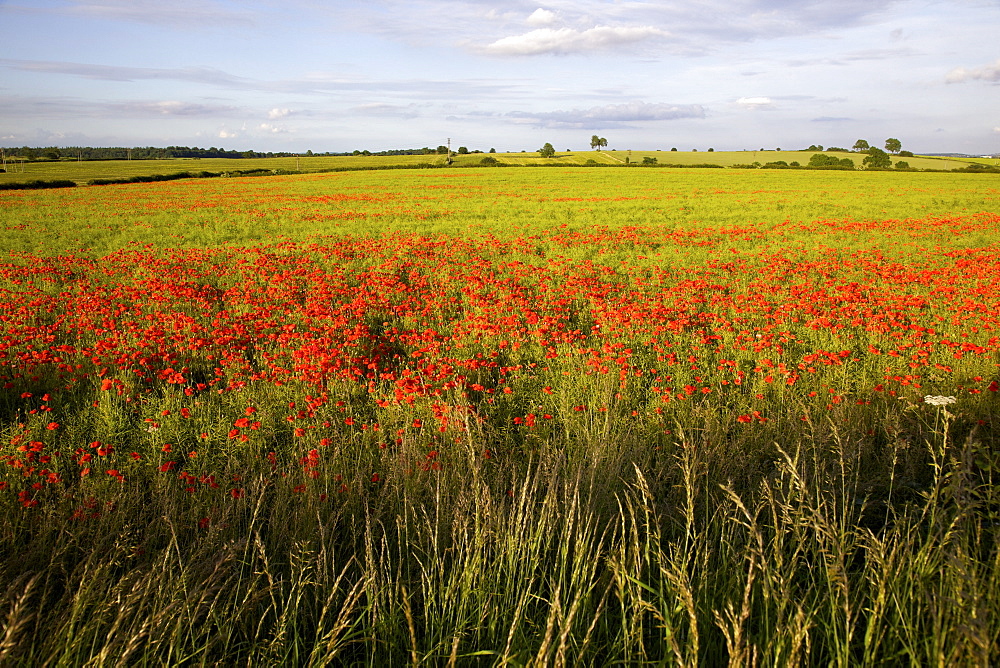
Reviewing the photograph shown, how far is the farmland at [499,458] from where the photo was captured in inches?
86.3

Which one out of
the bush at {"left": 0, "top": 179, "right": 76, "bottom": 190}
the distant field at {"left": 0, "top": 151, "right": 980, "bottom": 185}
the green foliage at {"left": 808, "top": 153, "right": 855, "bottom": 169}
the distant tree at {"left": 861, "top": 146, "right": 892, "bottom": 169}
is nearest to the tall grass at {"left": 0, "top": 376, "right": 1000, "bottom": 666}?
the bush at {"left": 0, "top": 179, "right": 76, "bottom": 190}

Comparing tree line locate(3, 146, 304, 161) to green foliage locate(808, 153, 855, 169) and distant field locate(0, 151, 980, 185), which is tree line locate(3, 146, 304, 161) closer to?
distant field locate(0, 151, 980, 185)

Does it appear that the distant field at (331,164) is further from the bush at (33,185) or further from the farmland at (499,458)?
the farmland at (499,458)

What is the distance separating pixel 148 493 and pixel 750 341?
6.07 m

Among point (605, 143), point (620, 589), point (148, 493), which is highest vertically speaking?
point (605, 143)

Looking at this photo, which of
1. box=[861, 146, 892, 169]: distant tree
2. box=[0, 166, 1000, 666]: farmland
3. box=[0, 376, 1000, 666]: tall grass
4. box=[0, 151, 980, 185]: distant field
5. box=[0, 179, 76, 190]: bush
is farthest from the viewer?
box=[861, 146, 892, 169]: distant tree

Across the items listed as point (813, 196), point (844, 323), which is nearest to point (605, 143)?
point (813, 196)

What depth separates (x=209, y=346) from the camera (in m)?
6.58

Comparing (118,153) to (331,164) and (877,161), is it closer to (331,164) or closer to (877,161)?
(331,164)

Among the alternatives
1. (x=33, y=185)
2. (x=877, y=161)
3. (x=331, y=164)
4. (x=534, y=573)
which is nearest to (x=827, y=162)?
(x=877, y=161)

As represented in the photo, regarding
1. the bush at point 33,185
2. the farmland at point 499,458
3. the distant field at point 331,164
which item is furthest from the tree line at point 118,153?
the farmland at point 499,458

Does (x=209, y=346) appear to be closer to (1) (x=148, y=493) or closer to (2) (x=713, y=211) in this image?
(1) (x=148, y=493)

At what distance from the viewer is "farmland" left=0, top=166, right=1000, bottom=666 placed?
219cm

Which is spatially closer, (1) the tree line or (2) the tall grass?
(2) the tall grass
